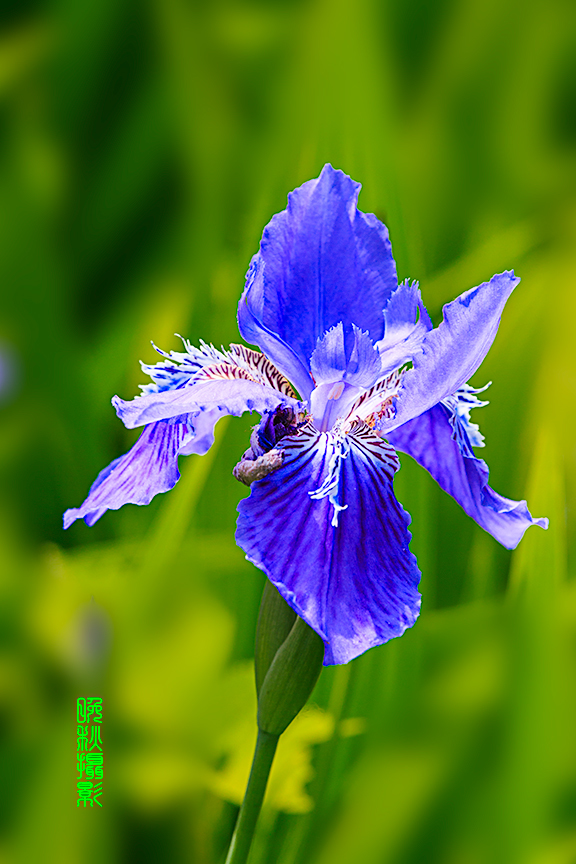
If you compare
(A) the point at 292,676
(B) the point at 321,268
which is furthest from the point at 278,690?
(B) the point at 321,268

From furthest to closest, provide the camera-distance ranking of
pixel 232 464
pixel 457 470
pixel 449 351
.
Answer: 1. pixel 232 464
2. pixel 457 470
3. pixel 449 351

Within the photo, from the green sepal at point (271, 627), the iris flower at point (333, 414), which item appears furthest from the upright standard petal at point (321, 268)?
the green sepal at point (271, 627)

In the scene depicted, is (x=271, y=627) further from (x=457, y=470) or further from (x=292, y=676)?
(x=457, y=470)

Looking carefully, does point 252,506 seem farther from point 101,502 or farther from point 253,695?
point 253,695

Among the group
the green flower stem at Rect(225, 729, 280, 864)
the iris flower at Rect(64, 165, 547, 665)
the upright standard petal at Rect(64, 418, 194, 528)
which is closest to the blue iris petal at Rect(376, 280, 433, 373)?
the iris flower at Rect(64, 165, 547, 665)

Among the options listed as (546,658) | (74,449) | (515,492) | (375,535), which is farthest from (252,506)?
(74,449)

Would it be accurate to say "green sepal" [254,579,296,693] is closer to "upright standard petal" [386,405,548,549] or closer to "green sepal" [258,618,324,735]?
"green sepal" [258,618,324,735]

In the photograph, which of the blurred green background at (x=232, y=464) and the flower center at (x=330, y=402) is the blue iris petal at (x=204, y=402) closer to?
the flower center at (x=330, y=402)
